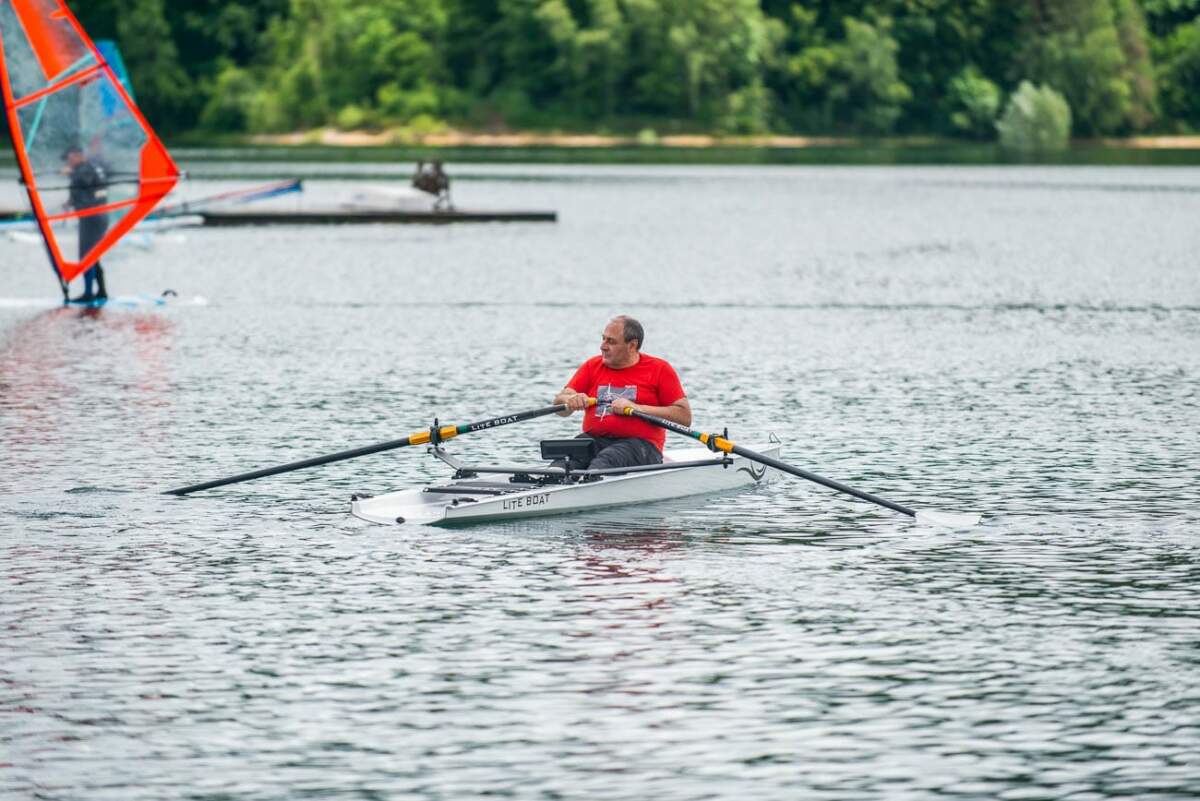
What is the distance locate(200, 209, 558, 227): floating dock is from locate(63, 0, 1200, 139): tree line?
352ft

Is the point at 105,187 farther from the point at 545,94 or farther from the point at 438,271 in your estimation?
the point at 545,94

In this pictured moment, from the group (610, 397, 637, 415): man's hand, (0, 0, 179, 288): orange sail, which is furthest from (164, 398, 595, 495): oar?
(0, 0, 179, 288): orange sail

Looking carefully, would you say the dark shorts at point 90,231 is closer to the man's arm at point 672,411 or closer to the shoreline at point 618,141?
the man's arm at point 672,411

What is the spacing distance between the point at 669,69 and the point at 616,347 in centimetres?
15935

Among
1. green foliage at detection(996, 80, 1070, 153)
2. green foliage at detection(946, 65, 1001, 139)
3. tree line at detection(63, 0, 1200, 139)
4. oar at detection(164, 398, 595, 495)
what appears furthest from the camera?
green foliage at detection(946, 65, 1001, 139)

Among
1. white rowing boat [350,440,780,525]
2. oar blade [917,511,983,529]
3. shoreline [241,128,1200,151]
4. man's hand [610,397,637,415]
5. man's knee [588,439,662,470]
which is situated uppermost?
man's hand [610,397,637,415]

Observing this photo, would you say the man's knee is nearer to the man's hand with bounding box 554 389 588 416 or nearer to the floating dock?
the man's hand with bounding box 554 389 588 416

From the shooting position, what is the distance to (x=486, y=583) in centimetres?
1623

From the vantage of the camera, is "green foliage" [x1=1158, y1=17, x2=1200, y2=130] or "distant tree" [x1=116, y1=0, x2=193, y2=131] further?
"green foliage" [x1=1158, y1=17, x2=1200, y2=130]

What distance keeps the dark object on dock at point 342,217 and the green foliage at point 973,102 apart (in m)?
113

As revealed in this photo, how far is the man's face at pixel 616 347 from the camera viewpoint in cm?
1900

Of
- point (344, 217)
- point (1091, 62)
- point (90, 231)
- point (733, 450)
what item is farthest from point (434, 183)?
point (1091, 62)

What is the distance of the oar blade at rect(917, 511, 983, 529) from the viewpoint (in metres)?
18.6

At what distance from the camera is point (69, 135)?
41938 mm
